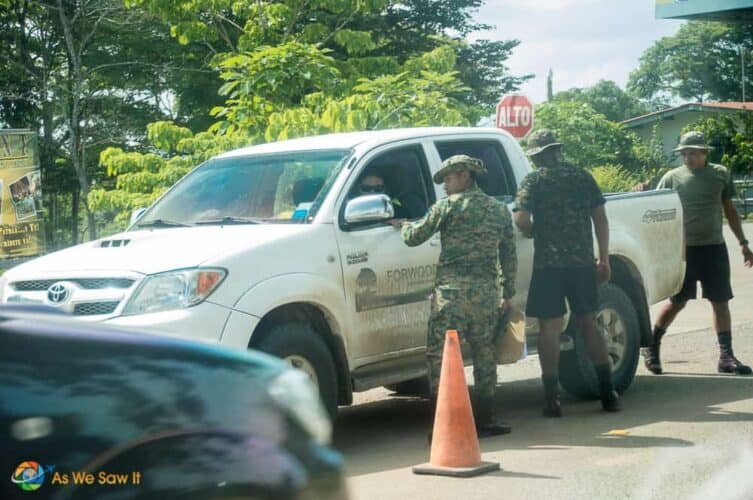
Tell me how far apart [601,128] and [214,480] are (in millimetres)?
52761

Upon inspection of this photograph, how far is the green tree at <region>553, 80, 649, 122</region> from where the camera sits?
112 m

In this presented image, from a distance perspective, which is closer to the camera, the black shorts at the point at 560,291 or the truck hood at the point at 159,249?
the truck hood at the point at 159,249

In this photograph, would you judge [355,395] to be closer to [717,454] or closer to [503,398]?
[503,398]

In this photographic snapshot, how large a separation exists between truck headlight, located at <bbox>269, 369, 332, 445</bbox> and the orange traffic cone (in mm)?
3560

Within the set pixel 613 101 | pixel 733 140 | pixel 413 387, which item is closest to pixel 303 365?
pixel 413 387

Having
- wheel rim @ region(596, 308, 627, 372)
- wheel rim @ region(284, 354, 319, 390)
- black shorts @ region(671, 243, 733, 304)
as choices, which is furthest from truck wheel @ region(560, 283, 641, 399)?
wheel rim @ region(284, 354, 319, 390)

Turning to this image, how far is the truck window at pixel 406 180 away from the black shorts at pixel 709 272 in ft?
10.7

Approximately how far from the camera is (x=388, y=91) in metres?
14.9

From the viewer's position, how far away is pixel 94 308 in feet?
24.1

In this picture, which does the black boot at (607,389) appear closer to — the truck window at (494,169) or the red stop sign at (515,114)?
the truck window at (494,169)

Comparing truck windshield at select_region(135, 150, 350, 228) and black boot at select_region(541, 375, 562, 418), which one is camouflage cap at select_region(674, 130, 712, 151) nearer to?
black boot at select_region(541, 375, 562, 418)

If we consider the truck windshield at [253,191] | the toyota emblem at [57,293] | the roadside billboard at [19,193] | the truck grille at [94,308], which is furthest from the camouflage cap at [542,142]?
the roadside billboard at [19,193]

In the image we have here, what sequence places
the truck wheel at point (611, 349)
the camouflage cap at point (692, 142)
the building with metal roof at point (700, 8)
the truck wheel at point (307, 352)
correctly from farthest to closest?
the building with metal roof at point (700, 8) < the camouflage cap at point (692, 142) < the truck wheel at point (611, 349) < the truck wheel at point (307, 352)

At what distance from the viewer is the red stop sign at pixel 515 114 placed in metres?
22.4
